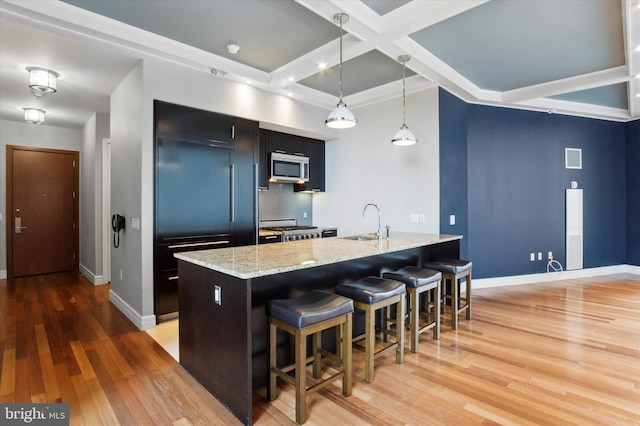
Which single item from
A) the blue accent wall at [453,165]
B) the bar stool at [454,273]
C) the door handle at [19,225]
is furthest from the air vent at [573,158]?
the door handle at [19,225]

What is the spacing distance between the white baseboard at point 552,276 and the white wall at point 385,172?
1.51 meters

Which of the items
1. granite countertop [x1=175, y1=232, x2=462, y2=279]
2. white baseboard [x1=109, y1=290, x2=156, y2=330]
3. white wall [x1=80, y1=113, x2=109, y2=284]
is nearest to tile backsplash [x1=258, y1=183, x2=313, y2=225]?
white baseboard [x1=109, y1=290, x2=156, y2=330]

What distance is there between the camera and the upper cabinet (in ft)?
16.0

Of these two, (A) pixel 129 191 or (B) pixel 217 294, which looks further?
(A) pixel 129 191

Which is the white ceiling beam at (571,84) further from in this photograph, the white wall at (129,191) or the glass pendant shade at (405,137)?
the white wall at (129,191)

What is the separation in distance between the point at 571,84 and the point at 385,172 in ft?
8.75

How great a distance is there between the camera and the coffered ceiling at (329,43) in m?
2.74

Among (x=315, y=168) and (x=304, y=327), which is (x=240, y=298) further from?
(x=315, y=168)

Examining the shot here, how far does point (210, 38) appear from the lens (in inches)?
128

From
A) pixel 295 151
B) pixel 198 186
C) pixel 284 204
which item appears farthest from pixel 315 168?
pixel 198 186

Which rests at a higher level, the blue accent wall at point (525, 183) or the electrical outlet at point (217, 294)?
the blue accent wall at point (525, 183)

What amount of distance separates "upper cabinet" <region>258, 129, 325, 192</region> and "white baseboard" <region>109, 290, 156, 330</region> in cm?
→ 222

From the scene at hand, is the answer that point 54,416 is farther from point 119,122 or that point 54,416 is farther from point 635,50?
point 635,50

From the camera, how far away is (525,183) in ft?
17.5
